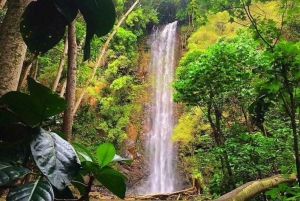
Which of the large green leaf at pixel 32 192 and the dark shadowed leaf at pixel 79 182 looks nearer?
the large green leaf at pixel 32 192

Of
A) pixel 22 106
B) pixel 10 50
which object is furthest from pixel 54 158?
pixel 10 50

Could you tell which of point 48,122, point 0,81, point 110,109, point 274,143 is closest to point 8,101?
point 48,122

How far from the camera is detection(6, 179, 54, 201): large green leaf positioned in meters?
0.36

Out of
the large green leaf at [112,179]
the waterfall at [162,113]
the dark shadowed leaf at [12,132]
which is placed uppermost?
the waterfall at [162,113]

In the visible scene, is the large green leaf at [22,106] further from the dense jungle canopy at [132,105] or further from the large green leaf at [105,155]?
the large green leaf at [105,155]

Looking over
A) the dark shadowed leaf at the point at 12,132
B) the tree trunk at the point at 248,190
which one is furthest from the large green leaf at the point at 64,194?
the tree trunk at the point at 248,190

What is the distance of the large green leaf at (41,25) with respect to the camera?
0.48 m

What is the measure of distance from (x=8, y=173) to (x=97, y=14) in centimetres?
29

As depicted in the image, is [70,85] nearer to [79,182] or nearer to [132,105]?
[79,182]

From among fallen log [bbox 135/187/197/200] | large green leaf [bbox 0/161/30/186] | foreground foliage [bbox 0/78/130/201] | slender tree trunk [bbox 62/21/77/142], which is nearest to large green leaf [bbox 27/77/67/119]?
foreground foliage [bbox 0/78/130/201]

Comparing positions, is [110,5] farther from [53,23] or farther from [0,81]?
[0,81]

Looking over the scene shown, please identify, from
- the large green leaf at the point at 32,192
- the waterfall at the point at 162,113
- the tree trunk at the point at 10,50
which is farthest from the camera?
the waterfall at the point at 162,113

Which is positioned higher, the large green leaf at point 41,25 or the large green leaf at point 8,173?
the large green leaf at point 41,25

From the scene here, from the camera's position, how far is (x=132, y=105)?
11.9 meters
